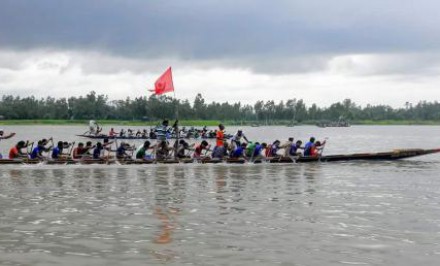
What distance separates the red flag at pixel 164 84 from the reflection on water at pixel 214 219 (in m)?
6.89

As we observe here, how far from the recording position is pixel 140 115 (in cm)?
17438

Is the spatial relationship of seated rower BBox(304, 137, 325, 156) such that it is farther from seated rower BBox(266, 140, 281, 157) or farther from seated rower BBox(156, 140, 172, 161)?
seated rower BBox(156, 140, 172, 161)

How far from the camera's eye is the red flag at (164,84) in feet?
97.5

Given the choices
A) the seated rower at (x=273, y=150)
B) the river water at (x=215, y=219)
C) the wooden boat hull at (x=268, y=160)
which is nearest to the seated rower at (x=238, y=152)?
the wooden boat hull at (x=268, y=160)

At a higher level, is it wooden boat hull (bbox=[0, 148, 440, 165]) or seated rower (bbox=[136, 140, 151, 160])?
seated rower (bbox=[136, 140, 151, 160])

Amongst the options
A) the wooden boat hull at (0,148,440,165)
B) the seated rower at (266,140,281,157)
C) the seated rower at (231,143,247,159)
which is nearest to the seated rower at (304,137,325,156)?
the wooden boat hull at (0,148,440,165)

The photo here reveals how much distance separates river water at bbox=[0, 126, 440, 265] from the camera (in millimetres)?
10312

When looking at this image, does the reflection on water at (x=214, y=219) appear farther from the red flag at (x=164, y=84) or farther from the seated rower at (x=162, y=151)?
the red flag at (x=164, y=84)

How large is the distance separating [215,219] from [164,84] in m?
17.0

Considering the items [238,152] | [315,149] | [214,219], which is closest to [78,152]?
[238,152]

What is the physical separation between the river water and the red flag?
697cm

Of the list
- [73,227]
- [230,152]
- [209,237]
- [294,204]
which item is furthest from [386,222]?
[230,152]

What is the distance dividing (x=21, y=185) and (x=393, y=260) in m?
13.8

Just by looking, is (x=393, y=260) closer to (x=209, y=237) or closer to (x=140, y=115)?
(x=209, y=237)
